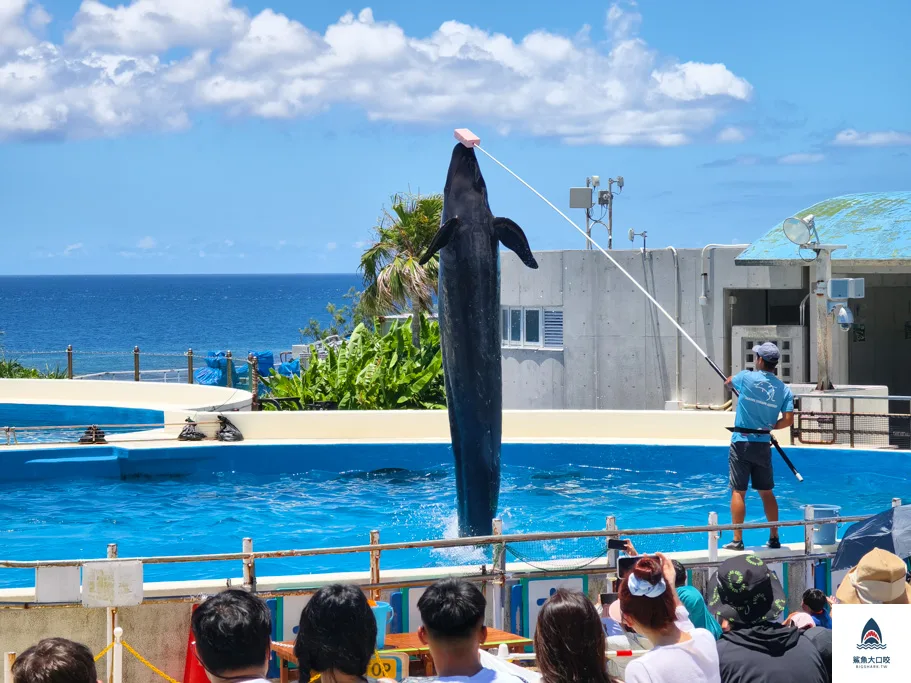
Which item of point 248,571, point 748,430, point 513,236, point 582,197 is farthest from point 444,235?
point 582,197

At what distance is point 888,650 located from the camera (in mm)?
4207

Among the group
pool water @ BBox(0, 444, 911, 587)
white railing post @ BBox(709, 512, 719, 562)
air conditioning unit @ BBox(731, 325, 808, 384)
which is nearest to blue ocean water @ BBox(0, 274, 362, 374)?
air conditioning unit @ BBox(731, 325, 808, 384)

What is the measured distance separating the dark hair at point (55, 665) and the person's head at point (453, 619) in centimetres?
104

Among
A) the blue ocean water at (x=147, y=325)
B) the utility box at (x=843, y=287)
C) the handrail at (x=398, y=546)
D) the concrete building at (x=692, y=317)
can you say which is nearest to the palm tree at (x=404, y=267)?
the concrete building at (x=692, y=317)

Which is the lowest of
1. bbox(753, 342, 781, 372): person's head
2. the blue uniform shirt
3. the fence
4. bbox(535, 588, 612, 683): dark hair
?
bbox(535, 588, 612, 683): dark hair

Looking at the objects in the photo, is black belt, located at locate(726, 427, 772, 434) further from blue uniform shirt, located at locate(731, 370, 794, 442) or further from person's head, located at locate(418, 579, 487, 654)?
person's head, located at locate(418, 579, 487, 654)

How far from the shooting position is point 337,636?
353 cm

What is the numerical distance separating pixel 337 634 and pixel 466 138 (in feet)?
19.8

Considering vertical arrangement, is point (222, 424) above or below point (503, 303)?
below

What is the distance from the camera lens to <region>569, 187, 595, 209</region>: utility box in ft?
68.3

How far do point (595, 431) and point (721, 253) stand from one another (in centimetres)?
477

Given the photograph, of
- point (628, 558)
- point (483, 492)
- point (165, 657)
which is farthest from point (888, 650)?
point (483, 492)

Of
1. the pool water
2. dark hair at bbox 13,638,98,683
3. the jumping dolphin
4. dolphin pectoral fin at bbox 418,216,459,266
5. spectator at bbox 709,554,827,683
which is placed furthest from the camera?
the pool water

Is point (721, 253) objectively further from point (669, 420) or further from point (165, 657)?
point (165, 657)
